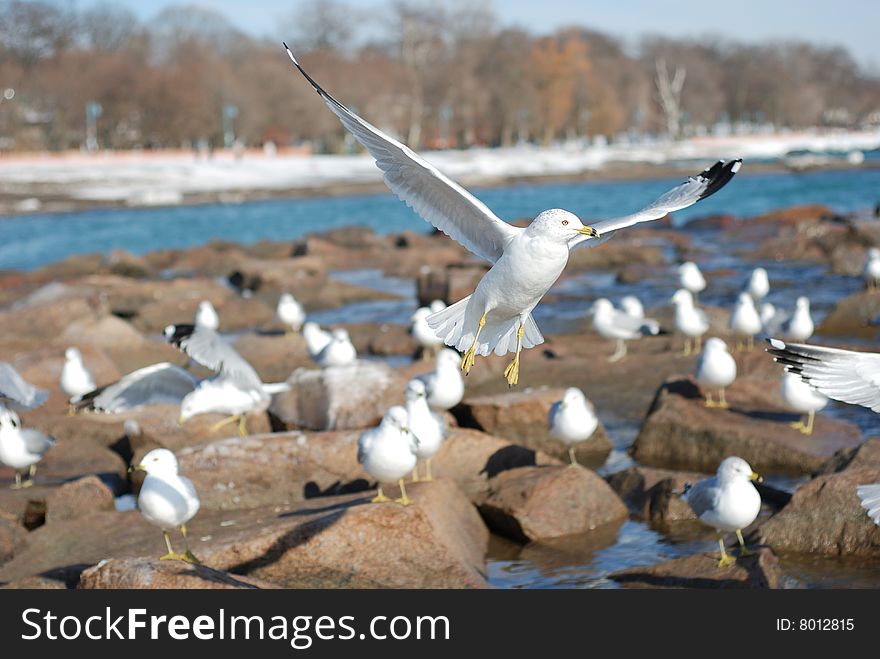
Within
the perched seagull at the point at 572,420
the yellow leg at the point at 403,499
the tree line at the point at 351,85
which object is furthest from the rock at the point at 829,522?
the tree line at the point at 351,85

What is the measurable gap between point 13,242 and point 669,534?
28.8 metres

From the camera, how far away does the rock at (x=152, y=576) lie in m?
5.59

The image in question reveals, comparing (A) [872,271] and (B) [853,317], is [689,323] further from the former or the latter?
(A) [872,271]

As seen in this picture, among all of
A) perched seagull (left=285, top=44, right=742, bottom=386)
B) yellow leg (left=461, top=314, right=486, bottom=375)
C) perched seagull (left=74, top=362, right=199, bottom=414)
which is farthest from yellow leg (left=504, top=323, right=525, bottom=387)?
perched seagull (left=74, top=362, right=199, bottom=414)

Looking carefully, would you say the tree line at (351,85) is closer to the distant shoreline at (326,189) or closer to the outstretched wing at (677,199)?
the distant shoreline at (326,189)

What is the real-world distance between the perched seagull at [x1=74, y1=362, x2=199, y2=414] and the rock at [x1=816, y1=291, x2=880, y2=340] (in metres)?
7.66

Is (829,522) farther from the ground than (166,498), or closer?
closer

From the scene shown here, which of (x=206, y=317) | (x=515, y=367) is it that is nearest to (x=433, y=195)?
(x=515, y=367)

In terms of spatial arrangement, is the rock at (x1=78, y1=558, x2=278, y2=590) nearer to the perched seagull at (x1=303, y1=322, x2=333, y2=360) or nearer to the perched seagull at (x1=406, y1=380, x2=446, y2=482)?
the perched seagull at (x1=406, y1=380, x2=446, y2=482)

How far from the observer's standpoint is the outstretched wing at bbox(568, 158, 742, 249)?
5.91 metres

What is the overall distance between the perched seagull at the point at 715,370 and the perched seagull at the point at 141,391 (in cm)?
411

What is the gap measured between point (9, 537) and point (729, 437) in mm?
5185

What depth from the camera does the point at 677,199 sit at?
6.29 metres

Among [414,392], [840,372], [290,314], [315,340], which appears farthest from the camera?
[290,314]
